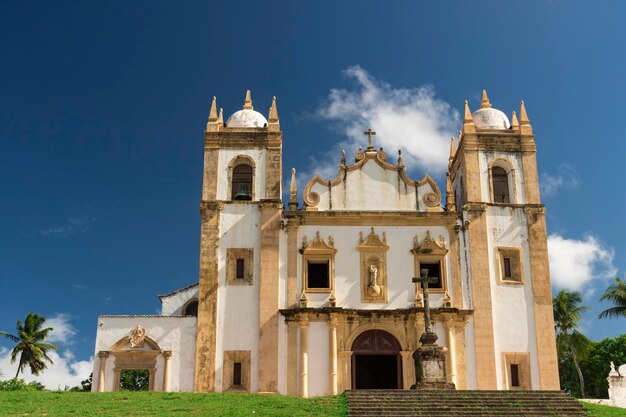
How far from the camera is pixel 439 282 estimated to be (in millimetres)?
25328

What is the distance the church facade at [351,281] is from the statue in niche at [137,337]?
0.14 feet

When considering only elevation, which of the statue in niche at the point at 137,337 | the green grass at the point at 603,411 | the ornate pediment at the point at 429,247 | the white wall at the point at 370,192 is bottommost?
the green grass at the point at 603,411

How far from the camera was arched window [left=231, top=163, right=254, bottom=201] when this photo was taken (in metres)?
26.7

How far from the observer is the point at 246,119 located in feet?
92.1

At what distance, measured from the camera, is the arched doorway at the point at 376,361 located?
24.5 m

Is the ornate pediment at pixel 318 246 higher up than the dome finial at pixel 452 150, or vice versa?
the dome finial at pixel 452 150

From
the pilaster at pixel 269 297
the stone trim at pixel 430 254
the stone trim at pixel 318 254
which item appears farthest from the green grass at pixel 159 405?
the stone trim at pixel 430 254

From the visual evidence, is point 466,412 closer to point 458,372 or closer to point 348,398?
point 348,398

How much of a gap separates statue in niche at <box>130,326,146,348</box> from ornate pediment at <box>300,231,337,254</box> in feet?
19.9

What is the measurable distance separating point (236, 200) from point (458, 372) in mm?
9708

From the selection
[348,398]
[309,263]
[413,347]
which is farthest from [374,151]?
[348,398]

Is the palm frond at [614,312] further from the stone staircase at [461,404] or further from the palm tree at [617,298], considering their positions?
the stone staircase at [461,404]

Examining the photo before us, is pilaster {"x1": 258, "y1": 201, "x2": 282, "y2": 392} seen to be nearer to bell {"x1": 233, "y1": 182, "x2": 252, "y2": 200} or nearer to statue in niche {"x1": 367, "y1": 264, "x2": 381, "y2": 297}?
bell {"x1": 233, "y1": 182, "x2": 252, "y2": 200}

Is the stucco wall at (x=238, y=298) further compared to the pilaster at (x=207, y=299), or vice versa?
the stucco wall at (x=238, y=298)
